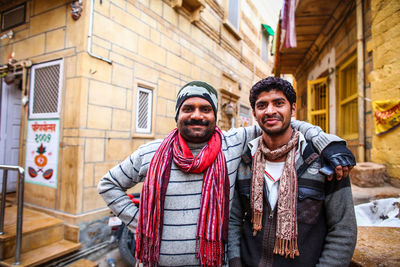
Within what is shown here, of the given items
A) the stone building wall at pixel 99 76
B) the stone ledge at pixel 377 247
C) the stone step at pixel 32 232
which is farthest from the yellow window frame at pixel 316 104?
the stone step at pixel 32 232

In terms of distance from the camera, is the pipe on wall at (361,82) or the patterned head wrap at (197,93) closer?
the patterned head wrap at (197,93)

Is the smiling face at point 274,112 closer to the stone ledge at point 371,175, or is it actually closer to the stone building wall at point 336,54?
the stone ledge at point 371,175

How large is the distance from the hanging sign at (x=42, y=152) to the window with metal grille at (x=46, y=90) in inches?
6.2

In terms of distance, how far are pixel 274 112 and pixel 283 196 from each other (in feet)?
1.54

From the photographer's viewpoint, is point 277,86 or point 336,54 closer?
point 277,86

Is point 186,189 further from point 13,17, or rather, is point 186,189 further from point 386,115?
point 13,17

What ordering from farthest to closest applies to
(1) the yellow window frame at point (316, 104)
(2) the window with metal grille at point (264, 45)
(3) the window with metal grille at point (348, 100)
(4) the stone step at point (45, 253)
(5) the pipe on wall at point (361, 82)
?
(2) the window with metal grille at point (264, 45) → (1) the yellow window frame at point (316, 104) → (3) the window with metal grille at point (348, 100) → (5) the pipe on wall at point (361, 82) → (4) the stone step at point (45, 253)

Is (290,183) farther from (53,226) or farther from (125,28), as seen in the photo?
(125,28)

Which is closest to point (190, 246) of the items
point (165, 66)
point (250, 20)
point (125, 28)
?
point (125, 28)

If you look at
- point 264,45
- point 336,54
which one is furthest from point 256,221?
point 264,45

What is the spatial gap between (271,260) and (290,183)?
0.44 m

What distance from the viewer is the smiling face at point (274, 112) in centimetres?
131

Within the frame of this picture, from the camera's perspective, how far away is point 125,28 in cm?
403

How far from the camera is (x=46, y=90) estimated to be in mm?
3807
